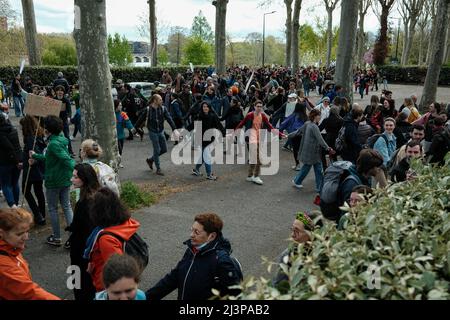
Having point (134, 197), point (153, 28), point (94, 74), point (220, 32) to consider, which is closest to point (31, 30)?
point (153, 28)

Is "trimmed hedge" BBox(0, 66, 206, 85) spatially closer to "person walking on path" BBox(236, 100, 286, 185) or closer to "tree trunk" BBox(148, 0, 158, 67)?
"tree trunk" BBox(148, 0, 158, 67)

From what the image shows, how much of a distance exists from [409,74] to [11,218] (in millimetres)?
46658

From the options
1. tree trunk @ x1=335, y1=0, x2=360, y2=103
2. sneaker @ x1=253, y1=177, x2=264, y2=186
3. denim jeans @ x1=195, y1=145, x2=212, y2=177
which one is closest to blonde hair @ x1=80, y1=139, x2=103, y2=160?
denim jeans @ x1=195, y1=145, x2=212, y2=177

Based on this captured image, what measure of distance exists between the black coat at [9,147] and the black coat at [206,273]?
474 cm

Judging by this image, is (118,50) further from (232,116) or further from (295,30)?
(232,116)

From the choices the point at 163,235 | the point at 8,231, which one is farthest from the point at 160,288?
the point at 163,235

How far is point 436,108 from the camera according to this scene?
33.6ft

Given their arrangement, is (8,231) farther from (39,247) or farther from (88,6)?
(88,6)

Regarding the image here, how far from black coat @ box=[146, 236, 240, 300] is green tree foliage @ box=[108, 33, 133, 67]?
53555 millimetres

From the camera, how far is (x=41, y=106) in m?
6.71

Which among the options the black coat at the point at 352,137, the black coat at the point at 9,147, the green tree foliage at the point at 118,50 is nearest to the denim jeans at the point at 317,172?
the black coat at the point at 352,137

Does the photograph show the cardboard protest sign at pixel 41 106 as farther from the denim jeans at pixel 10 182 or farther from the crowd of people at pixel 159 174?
the denim jeans at pixel 10 182

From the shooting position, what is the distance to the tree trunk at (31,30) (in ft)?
84.2
